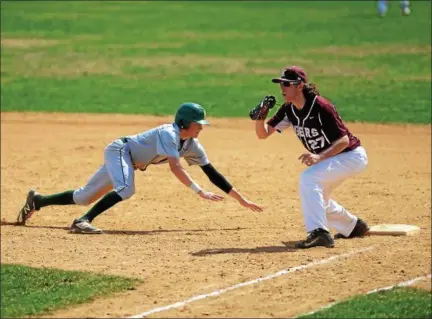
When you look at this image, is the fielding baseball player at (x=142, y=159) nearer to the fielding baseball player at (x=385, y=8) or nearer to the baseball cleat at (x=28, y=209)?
the baseball cleat at (x=28, y=209)

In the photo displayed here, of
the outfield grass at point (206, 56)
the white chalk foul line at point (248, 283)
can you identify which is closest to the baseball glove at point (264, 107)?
the white chalk foul line at point (248, 283)

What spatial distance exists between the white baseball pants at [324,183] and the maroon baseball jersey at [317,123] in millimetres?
200

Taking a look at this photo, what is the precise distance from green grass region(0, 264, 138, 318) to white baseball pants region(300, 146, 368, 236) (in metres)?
1.99

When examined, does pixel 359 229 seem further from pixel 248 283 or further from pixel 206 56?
pixel 206 56

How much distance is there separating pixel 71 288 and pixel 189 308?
1079 millimetres

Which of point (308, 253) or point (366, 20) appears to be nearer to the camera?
point (308, 253)

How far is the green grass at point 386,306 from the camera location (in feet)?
26.7

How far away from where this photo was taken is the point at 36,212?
1357 cm

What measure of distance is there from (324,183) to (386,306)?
241 cm

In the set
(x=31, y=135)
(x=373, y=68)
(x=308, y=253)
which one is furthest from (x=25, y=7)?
(x=308, y=253)

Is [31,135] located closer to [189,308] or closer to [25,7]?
[189,308]

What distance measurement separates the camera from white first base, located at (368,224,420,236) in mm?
11391

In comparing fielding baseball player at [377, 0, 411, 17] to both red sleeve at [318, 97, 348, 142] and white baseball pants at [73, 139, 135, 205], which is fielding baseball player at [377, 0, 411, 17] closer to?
white baseball pants at [73, 139, 135, 205]

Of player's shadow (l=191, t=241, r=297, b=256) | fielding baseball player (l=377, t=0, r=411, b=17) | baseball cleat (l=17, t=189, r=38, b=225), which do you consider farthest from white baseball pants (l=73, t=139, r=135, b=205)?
fielding baseball player (l=377, t=0, r=411, b=17)
